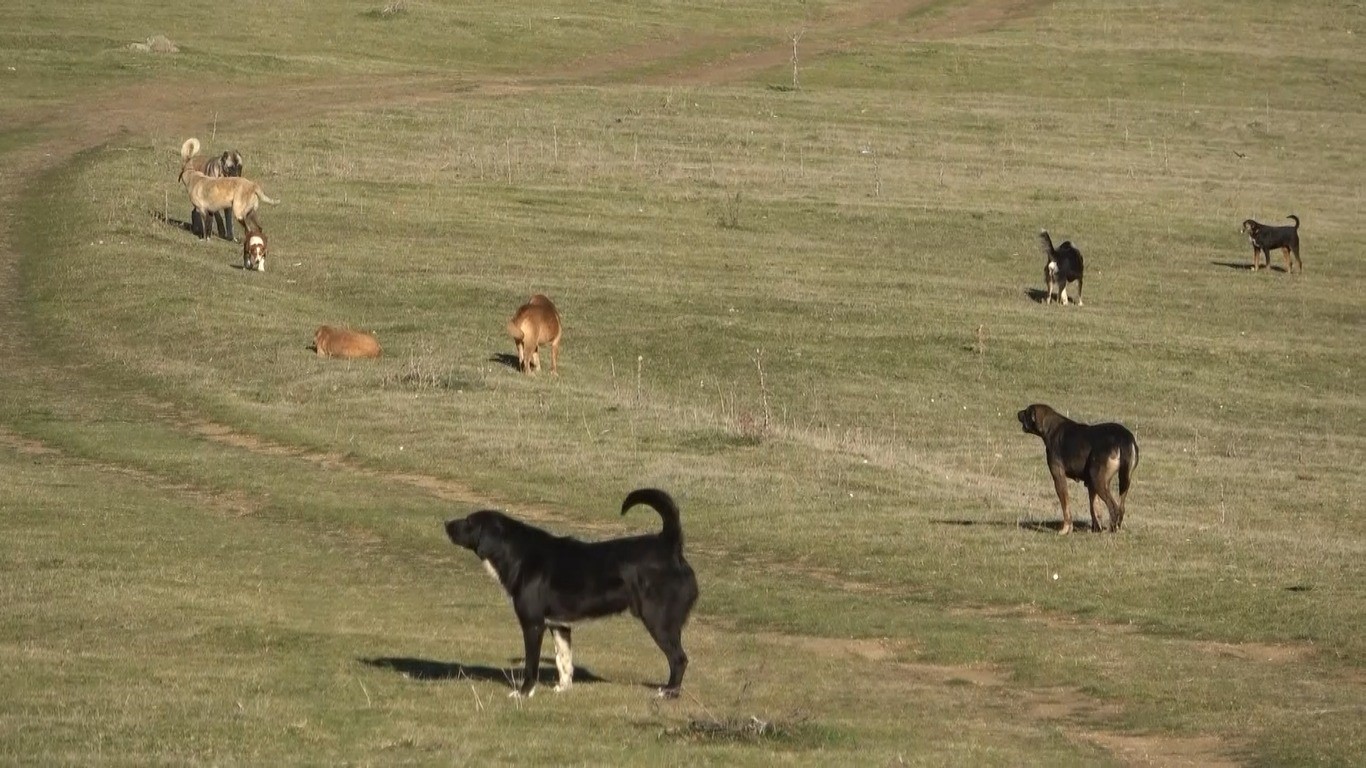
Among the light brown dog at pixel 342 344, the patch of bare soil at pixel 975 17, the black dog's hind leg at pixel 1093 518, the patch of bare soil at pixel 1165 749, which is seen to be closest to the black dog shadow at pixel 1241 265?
the light brown dog at pixel 342 344

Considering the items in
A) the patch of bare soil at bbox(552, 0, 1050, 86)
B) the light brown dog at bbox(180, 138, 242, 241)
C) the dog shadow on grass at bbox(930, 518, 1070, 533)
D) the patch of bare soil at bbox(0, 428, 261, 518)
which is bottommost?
the patch of bare soil at bbox(0, 428, 261, 518)

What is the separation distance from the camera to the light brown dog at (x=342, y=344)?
100 feet

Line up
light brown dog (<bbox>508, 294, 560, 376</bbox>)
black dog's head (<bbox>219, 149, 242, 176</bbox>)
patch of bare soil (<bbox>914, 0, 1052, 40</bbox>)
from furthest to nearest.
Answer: patch of bare soil (<bbox>914, 0, 1052, 40</bbox>)
black dog's head (<bbox>219, 149, 242, 176</bbox>)
light brown dog (<bbox>508, 294, 560, 376</bbox>)

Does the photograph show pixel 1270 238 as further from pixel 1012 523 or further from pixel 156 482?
pixel 156 482

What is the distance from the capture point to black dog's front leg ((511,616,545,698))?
1295 centimetres

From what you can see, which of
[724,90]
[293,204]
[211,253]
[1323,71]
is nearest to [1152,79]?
[1323,71]

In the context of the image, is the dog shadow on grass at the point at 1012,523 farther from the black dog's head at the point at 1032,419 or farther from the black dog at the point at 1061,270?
the black dog at the point at 1061,270

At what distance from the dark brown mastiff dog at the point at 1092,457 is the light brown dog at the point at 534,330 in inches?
411

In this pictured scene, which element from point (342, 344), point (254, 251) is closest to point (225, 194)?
point (254, 251)

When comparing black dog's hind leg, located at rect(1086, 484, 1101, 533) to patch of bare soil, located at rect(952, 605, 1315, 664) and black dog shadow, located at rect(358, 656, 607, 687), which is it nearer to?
patch of bare soil, located at rect(952, 605, 1315, 664)

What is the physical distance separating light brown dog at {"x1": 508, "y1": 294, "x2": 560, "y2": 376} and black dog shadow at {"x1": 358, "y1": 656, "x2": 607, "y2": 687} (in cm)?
1589

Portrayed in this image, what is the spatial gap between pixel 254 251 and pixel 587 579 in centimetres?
2585

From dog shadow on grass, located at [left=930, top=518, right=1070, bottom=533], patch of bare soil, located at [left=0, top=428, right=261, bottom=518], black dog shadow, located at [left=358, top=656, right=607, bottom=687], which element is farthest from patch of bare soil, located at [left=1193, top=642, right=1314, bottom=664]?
patch of bare soil, located at [left=0, top=428, right=261, bottom=518]

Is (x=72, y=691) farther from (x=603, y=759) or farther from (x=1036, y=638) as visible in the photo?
(x=1036, y=638)
